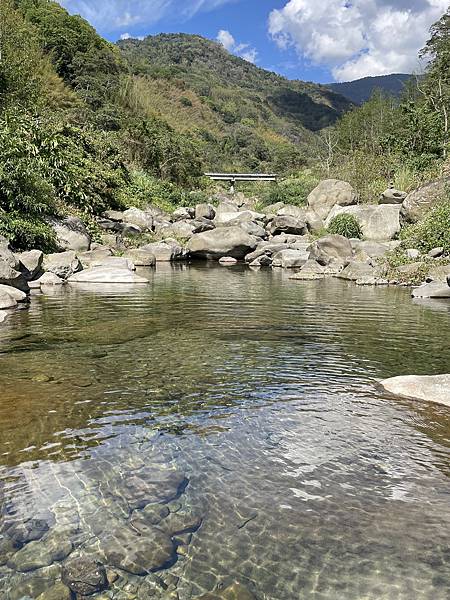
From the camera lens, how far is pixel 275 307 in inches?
451

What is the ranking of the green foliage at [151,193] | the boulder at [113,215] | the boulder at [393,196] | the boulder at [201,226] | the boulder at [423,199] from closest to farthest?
the boulder at [423,199], the boulder at [113,215], the boulder at [393,196], the boulder at [201,226], the green foliage at [151,193]

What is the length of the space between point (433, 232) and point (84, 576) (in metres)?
18.1

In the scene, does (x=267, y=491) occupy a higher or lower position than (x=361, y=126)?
lower

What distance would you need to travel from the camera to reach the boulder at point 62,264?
15.9 meters

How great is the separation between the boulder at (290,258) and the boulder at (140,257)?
557cm

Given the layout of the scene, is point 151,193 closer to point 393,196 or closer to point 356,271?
point 393,196

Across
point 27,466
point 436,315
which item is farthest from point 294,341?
point 27,466

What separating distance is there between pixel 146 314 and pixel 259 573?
25.7 feet

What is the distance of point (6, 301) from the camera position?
10734 mm

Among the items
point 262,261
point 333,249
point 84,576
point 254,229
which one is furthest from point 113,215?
point 84,576

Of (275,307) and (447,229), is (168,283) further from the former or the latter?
(447,229)

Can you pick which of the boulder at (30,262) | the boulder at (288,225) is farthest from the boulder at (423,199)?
the boulder at (30,262)

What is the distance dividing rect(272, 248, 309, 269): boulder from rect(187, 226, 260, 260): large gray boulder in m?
1.64

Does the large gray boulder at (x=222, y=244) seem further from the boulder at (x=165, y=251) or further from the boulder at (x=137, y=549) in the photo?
the boulder at (x=137, y=549)
